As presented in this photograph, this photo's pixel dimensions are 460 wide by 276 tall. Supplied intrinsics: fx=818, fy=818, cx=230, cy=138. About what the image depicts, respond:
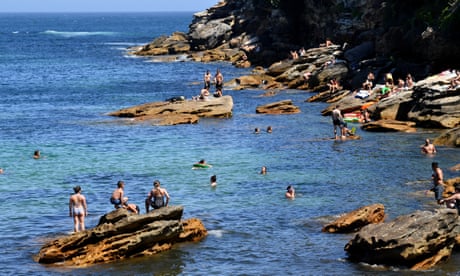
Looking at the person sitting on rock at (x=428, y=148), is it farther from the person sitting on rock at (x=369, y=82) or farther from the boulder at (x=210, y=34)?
the boulder at (x=210, y=34)

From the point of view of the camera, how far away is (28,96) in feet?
277

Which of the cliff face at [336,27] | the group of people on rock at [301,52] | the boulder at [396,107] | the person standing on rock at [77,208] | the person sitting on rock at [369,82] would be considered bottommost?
the person standing on rock at [77,208]

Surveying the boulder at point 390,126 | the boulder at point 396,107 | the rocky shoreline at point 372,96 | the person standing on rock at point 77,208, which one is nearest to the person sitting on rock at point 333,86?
the rocky shoreline at point 372,96

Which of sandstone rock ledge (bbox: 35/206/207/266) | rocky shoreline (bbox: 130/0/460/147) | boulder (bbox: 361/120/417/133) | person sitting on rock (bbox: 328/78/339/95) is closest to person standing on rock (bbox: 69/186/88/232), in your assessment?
sandstone rock ledge (bbox: 35/206/207/266)

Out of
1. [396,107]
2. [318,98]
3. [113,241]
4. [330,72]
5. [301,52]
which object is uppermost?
[301,52]

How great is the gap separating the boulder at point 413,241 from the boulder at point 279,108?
3672 centimetres

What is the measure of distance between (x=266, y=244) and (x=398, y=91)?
3160 cm

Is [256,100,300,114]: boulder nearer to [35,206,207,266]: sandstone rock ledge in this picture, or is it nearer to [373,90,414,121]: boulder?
[373,90,414,121]: boulder

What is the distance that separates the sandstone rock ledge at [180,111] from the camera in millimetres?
62378

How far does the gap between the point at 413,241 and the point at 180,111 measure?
38275 mm

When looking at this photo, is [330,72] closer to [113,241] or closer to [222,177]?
[222,177]

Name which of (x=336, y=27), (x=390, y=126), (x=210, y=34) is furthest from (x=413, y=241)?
(x=210, y=34)

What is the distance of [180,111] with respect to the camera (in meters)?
63.4

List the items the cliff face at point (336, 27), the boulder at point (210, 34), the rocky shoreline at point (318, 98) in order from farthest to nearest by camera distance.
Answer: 1. the boulder at point (210, 34)
2. the cliff face at point (336, 27)
3. the rocky shoreline at point (318, 98)
